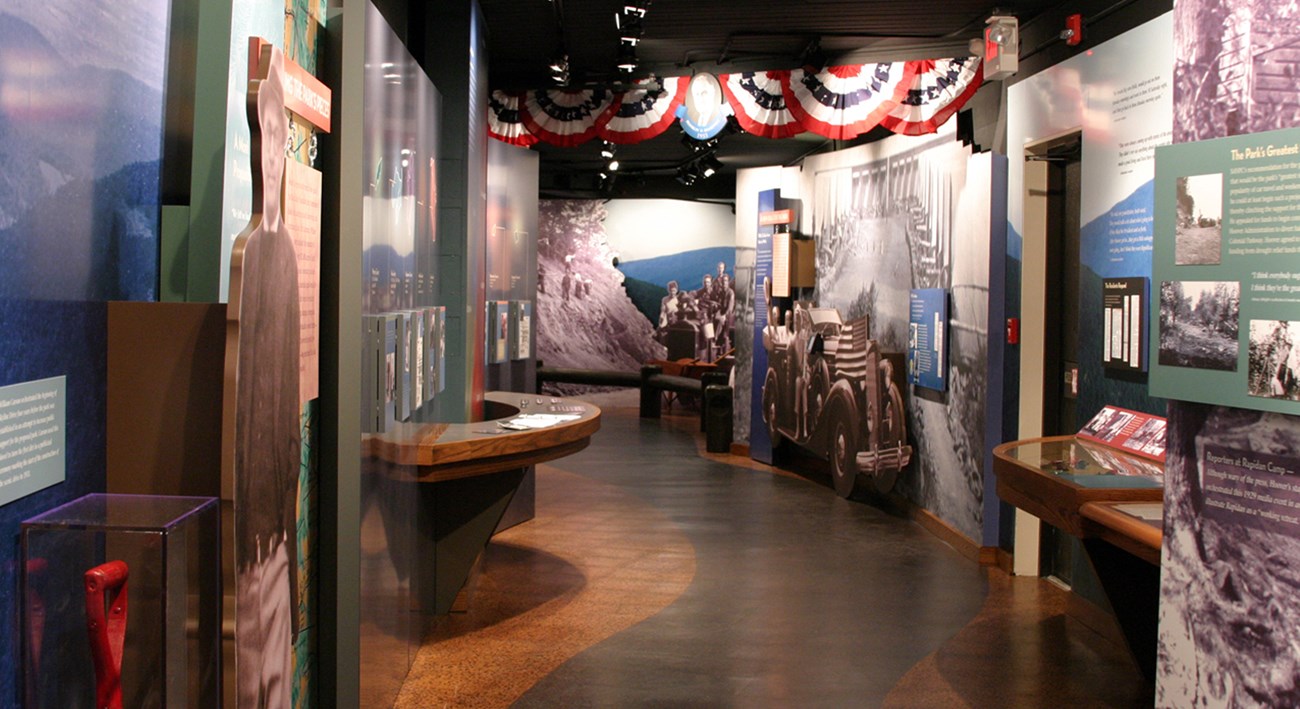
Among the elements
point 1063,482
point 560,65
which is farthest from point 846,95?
point 1063,482

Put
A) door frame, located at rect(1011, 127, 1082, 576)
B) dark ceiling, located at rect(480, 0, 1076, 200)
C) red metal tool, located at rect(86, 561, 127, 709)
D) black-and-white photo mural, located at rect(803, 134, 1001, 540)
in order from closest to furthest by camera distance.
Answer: red metal tool, located at rect(86, 561, 127, 709)
door frame, located at rect(1011, 127, 1082, 576)
black-and-white photo mural, located at rect(803, 134, 1001, 540)
dark ceiling, located at rect(480, 0, 1076, 200)

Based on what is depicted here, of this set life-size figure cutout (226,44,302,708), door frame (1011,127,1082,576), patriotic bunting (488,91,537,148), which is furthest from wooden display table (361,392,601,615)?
patriotic bunting (488,91,537,148)

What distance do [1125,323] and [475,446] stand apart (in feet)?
10.1

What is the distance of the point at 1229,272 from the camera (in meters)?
2.80

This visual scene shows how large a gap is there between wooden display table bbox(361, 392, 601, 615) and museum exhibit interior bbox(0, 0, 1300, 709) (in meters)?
0.02

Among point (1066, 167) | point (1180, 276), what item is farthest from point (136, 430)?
point (1066, 167)

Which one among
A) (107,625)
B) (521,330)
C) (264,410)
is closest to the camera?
(107,625)

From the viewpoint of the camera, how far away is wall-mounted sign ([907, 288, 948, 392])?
24.2 ft

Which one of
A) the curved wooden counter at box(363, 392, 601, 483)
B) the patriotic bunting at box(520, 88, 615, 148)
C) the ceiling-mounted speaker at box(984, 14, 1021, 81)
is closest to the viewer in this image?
the curved wooden counter at box(363, 392, 601, 483)

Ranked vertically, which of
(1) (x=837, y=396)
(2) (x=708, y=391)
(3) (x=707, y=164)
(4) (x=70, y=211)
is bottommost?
(2) (x=708, y=391)

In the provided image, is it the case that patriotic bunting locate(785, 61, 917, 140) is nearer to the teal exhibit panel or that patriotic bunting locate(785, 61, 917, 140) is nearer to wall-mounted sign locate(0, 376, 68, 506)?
the teal exhibit panel

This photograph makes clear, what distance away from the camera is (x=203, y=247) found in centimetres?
220

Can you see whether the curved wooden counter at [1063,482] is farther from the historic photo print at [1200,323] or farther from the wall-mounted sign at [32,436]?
the wall-mounted sign at [32,436]

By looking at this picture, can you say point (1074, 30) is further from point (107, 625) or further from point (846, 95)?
point (107, 625)
